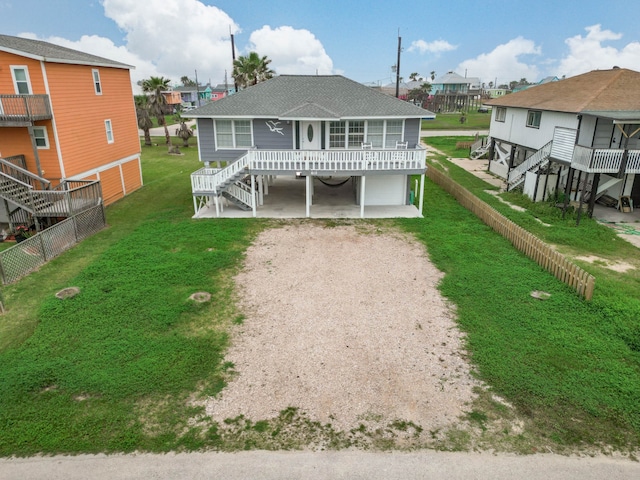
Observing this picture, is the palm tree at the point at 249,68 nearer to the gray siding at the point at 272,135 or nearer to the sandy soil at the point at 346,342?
the gray siding at the point at 272,135

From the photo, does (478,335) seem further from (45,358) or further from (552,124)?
(552,124)

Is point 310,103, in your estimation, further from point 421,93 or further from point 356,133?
point 421,93

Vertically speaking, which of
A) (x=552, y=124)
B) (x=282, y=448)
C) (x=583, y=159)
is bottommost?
(x=282, y=448)

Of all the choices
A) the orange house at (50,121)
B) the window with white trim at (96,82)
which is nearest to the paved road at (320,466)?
the orange house at (50,121)

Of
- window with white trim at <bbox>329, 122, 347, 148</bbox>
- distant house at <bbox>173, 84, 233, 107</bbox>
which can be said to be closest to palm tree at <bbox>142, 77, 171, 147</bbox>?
window with white trim at <bbox>329, 122, 347, 148</bbox>

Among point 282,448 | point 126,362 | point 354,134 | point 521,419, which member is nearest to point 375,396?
point 282,448

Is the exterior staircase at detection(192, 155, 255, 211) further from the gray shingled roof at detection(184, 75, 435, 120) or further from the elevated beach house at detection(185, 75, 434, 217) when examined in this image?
the gray shingled roof at detection(184, 75, 435, 120)

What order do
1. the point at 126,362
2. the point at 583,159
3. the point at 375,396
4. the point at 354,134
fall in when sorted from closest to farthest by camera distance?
the point at 375,396 < the point at 126,362 < the point at 583,159 < the point at 354,134
